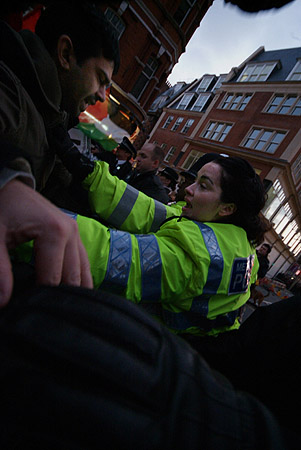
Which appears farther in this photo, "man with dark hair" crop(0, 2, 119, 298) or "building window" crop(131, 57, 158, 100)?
"building window" crop(131, 57, 158, 100)

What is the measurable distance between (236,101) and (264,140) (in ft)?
20.5

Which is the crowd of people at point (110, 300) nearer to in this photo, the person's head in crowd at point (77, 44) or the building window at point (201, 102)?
the person's head in crowd at point (77, 44)

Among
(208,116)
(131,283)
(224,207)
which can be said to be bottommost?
(131,283)

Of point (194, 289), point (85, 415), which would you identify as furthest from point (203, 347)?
point (85, 415)

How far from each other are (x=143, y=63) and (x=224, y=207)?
52.0 ft

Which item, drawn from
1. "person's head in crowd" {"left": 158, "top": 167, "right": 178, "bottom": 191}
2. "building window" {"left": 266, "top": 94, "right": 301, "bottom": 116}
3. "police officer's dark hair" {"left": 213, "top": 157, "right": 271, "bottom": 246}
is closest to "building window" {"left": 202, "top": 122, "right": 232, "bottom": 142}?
"building window" {"left": 266, "top": 94, "right": 301, "bottom": 116}

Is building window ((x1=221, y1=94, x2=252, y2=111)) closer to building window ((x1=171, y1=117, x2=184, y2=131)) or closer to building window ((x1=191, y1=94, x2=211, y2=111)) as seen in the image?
building window ((x1=191, y1=94, x2=211, y2=111))

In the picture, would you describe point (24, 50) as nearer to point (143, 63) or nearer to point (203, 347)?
point (203, 347)

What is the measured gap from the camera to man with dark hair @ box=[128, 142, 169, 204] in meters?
3.56

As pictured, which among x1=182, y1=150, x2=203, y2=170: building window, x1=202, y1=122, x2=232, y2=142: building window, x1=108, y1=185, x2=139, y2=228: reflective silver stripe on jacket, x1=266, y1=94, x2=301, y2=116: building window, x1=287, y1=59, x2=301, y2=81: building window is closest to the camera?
x1=108, y1=185, x2=139, y2=228: reflective silver stripe on jacket

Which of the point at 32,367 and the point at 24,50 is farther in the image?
the point at 24,50

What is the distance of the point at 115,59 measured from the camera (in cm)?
162

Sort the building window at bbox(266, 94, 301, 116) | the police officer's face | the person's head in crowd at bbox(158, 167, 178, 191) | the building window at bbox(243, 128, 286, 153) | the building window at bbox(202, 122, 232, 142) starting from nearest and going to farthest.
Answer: the police officer's face
the person's head in crowd at bbox(158, 167, 178, 191)
the building window at bbox(266, 94, 301, 116)
the building window at bbox(243, 128, 286, 153)
the building window at bbox(202, 122, 232, 142)

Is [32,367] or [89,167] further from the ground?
[89,167]
